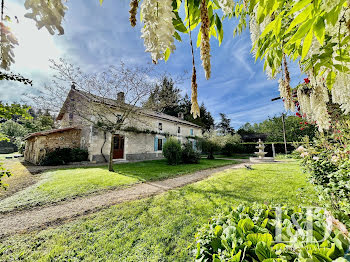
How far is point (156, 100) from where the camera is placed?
34.0 ft

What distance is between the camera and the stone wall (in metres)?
11.9

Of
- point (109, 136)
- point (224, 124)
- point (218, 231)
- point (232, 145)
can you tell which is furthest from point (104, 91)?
point (224, 124)

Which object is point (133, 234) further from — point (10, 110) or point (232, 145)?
point (232, 145)

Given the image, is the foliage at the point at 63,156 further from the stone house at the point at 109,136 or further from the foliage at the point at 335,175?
the foliage at the point at 335,175

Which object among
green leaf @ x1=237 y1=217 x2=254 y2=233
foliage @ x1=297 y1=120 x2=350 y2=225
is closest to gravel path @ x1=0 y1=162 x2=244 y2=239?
green leaf @ x1=237 y1=217 x2=254 y2=233

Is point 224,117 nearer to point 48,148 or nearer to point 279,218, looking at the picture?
point 48,148

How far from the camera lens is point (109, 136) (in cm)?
1420

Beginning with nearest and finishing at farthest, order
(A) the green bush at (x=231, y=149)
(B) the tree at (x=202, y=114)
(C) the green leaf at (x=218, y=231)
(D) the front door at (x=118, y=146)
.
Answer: (C) the green leaf at (x=218, y=231) → (D) the front door at (x=118, y=146) → (A) the green bush at (x=231, y=149) → (B) the tree at (x=202, y=114)

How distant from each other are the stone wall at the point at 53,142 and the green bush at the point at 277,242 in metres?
15.3

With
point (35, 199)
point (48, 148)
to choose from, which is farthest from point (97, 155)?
point (35, 199)

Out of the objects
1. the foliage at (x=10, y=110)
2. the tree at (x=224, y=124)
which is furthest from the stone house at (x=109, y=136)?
the tree at (x=224, y=124)

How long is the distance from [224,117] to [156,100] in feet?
109

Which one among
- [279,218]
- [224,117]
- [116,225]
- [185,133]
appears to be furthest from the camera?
[224,117]

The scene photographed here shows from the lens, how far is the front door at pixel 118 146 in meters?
14.7
